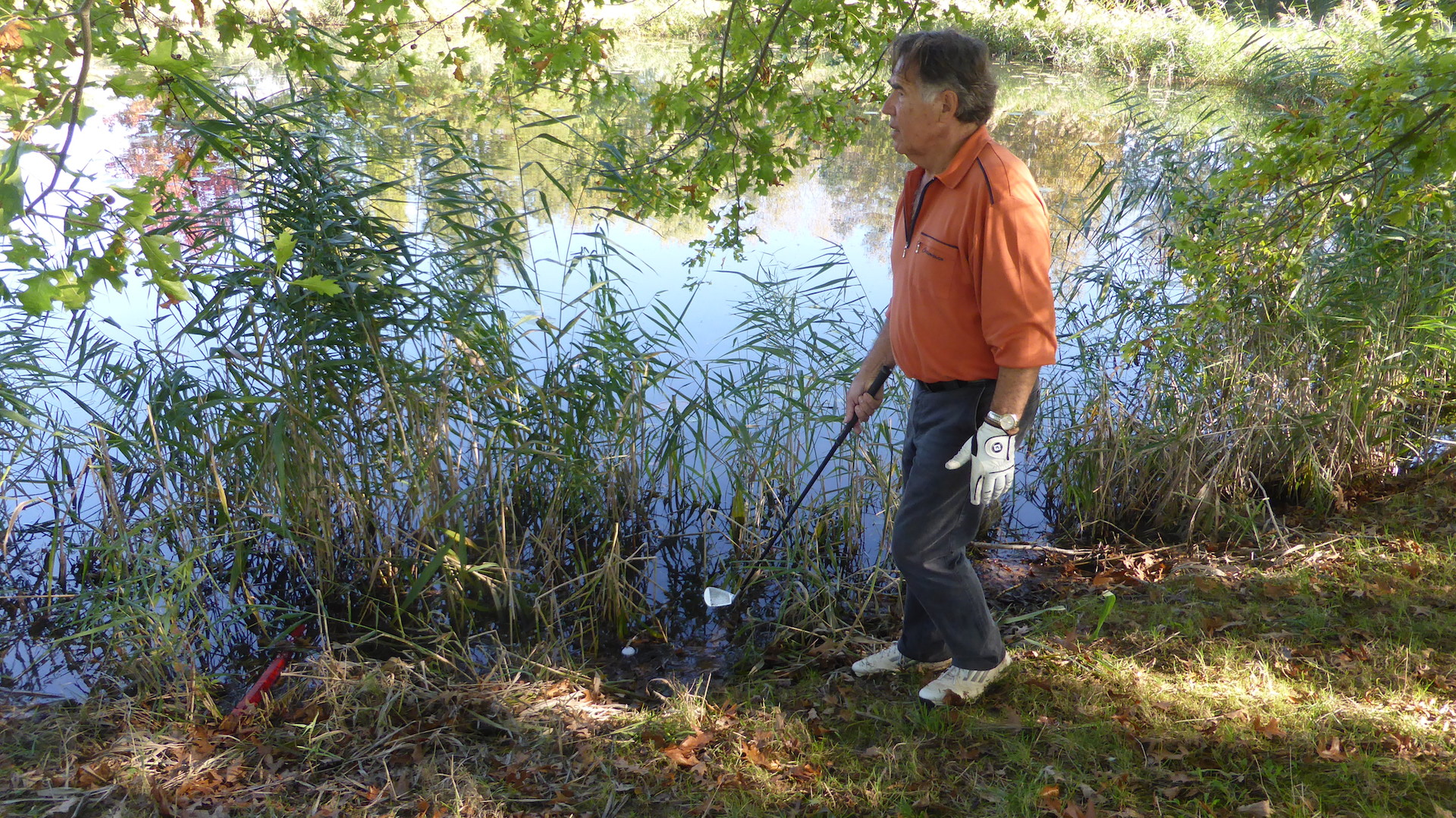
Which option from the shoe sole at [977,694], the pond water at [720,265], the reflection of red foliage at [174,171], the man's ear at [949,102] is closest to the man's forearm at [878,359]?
the man's ear at [949,102]

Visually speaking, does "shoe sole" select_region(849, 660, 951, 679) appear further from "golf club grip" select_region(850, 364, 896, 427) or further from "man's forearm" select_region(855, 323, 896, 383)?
"man's forearm" select_region(855, 323, 896, 383)

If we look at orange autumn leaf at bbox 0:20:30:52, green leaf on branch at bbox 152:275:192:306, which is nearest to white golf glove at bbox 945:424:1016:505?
green leaf on branch at bbox 152:275:192:306

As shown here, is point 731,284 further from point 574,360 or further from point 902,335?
point 902,335

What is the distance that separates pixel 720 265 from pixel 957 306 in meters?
5.15

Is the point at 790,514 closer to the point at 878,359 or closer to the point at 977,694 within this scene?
the point at 878,359

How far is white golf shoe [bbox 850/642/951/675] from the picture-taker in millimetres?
3250

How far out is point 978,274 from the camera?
245 cm

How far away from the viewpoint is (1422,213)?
462 cm

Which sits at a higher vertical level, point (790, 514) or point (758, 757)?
point (790, 514)

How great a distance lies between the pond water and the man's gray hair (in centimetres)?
186

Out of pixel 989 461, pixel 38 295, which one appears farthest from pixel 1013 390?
pixel 38 295

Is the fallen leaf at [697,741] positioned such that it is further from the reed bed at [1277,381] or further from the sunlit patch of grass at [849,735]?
the reed bed at [1277,381]

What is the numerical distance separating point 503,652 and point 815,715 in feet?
3.66

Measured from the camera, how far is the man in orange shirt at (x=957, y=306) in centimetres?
242
